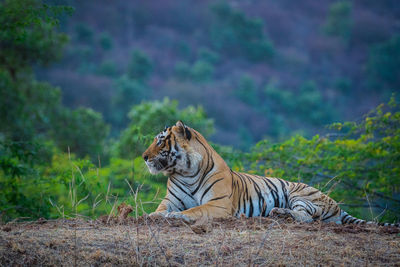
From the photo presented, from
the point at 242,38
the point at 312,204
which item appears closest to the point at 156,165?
the point at 312,204

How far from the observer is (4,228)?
442 cm

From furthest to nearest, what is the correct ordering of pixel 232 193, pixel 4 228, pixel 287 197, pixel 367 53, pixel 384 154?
pixel 367 53 < pixel 384 154 < pixel 287 197 < pixel 232 193 < pixel 4 228

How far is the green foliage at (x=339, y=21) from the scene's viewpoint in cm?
7662

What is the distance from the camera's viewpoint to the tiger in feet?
19.0

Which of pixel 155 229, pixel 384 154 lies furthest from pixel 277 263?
pixel 384 154

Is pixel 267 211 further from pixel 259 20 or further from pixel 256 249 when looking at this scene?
pixel 259 20

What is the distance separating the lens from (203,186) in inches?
231

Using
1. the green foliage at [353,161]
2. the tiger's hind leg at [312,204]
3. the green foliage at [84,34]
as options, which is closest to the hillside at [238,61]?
the green foliage at [84,34]

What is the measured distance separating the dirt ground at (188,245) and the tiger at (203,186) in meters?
0.84

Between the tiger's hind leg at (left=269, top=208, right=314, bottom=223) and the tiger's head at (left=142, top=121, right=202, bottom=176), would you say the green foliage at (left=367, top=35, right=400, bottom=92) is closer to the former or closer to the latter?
the tiger's hind leg at (left=269, top=208, right=314, bottom=223)

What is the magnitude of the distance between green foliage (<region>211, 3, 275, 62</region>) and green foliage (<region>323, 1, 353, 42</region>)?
45.1 ft

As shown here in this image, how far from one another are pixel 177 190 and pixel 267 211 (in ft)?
3.93

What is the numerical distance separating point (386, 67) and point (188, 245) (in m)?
62.1

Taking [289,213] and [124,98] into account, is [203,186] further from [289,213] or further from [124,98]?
[124,98]
